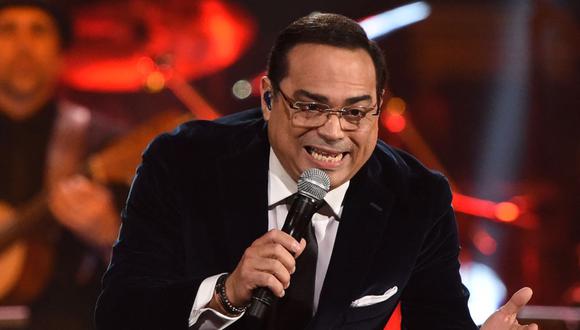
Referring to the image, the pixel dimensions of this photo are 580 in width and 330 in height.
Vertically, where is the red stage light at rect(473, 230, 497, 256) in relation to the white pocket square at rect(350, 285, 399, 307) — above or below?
above

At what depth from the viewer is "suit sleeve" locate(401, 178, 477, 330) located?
78.7 inches

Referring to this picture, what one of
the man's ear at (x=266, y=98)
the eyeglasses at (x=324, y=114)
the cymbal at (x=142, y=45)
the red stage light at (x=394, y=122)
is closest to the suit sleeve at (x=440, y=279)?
the eyeglasses at (x=324, y=114)

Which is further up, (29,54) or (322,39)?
(29,54)

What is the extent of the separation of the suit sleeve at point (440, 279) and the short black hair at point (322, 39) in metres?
0.35

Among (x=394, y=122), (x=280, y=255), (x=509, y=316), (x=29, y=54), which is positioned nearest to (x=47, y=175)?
(x=29, y=54)

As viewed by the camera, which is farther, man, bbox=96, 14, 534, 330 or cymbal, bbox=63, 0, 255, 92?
cymbal, bbox=63, 0, 255, 92

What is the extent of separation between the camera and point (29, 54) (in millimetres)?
4035

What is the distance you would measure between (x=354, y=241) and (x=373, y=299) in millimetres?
136

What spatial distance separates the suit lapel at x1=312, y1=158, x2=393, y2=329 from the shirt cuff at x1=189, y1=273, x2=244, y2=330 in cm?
23

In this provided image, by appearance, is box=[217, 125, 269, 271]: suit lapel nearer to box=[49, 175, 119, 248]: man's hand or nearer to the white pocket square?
the white pocket square

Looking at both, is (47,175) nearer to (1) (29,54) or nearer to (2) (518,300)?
(1) (29,54)


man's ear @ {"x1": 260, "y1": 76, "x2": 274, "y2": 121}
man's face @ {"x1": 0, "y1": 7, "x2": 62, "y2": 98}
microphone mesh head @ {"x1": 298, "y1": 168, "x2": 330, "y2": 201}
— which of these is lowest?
microphone mesh head @ {"x1": 298, "y1": 168, "x2": 330, "y2": 201}

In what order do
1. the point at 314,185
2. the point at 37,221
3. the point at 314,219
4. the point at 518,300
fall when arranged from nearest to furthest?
the point at 314,185 → the point at 518,300 → the point at 314,219 → the point at 37,221

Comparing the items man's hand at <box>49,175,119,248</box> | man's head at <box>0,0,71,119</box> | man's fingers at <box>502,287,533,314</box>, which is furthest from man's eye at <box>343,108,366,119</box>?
man's head at <box>0,0,71,119</box>
